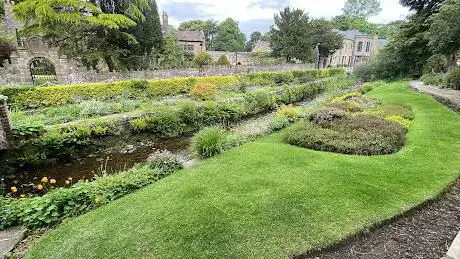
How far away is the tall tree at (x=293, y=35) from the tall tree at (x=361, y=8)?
167 ft

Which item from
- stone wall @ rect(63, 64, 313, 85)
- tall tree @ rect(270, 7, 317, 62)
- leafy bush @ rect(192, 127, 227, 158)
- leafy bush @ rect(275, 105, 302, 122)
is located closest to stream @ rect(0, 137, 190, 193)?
leafy bush @ rect(192, 127, 227, 158)

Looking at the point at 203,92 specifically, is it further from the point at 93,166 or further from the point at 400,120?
the point at 400,120

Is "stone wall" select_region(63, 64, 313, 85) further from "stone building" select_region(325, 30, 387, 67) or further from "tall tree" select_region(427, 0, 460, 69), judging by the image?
"stone building" select_region(325, 30, 387, 67)

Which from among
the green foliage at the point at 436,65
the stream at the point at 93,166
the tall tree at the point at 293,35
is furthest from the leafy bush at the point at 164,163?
the tall tree at the point at 293,35

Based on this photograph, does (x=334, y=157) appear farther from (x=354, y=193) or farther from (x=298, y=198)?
(x=298, y=198)

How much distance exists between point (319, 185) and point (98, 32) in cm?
1948

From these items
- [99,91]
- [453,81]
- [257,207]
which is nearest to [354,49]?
[453,81]

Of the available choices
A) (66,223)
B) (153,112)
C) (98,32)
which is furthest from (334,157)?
(98,32)

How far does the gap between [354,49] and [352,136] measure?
54028mm

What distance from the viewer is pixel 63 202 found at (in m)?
4.74

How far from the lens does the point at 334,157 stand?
6441mm

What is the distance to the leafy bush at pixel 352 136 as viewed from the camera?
6.90 metres

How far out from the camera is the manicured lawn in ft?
11.8

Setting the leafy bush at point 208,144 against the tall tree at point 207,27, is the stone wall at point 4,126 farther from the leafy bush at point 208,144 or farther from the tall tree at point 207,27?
the tall tree at point 207,27
